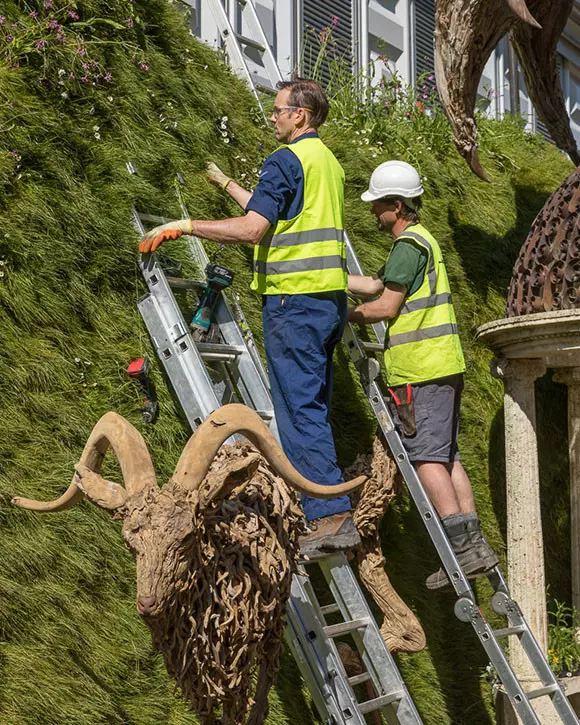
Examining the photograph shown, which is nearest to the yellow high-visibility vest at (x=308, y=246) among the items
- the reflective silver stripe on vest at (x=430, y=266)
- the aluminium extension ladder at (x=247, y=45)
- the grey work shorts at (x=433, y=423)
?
the reflective silver stripe on vest at (x=430, y=266)

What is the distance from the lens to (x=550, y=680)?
17.1ft

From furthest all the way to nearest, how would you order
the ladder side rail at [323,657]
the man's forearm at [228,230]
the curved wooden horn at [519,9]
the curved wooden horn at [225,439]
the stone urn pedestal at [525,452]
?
the curved wooden horn at [519,9], the stone urn pedestal at [525,452], the man's forearm at [228,230], the ladder side rail at [323,657], the curved wooden horn at [225,439]

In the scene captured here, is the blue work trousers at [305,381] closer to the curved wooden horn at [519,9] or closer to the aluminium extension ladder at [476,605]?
the aluminium extension ladder at [476,605]

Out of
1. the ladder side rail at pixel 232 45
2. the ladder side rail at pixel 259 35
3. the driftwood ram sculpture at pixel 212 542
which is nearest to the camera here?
the driftwood ram sculpture at pixel 212 542

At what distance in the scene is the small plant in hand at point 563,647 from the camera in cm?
686

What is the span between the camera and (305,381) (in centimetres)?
473

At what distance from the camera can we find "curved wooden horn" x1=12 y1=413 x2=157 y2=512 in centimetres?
350

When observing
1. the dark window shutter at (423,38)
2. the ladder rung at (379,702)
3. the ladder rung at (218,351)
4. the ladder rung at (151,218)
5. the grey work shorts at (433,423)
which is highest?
the dark window shutter at (423,38)

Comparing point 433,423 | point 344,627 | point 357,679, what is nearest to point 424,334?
point 433,423

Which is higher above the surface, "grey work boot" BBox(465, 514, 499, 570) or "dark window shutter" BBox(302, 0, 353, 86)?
"dark window shutter" BBox(302, 0, 353, 86)

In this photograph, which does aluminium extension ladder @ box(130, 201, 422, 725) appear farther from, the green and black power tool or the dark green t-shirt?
the dark green t-shirt

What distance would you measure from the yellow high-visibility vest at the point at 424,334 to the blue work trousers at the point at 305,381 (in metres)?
0.65

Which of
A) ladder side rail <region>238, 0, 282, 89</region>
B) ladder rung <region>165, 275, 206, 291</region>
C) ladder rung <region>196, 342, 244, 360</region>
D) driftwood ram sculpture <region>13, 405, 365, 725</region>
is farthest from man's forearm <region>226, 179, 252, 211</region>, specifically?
ladder side rail <region>238, 0, 282, 89</region>

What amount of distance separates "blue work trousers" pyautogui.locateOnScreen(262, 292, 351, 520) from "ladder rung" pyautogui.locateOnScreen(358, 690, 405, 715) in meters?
0.77
